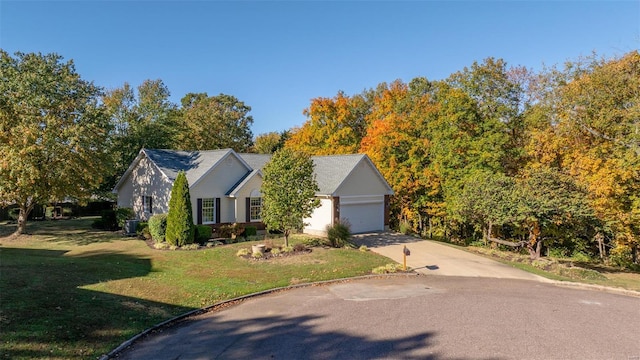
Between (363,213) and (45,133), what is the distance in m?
19.8

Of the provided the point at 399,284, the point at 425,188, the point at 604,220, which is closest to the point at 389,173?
the point at 425,188

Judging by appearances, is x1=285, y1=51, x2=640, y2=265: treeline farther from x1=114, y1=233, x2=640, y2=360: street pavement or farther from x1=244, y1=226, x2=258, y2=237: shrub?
x1=244, y1=226, x2=258, y2=237: shrub

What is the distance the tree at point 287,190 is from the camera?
18953mm

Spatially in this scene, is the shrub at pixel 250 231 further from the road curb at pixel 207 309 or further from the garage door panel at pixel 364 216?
the road curb at pixel 207 309

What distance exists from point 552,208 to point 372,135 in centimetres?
1824

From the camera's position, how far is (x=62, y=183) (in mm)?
22750

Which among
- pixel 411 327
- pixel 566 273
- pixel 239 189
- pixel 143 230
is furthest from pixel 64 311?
pixel 566 273

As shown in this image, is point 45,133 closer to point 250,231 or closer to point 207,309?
point 250,231

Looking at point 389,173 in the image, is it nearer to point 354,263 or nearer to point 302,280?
point 354,263

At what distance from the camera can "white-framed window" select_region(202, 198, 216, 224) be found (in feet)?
81.7

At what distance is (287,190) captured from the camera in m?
19.0

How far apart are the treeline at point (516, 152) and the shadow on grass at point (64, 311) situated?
18153 millimetres

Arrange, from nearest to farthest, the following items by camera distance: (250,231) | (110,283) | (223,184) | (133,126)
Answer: (110,283) < (250,231) < (223,184) < (133,126)

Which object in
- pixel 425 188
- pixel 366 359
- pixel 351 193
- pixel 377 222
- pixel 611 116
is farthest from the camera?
pixel 425 188
